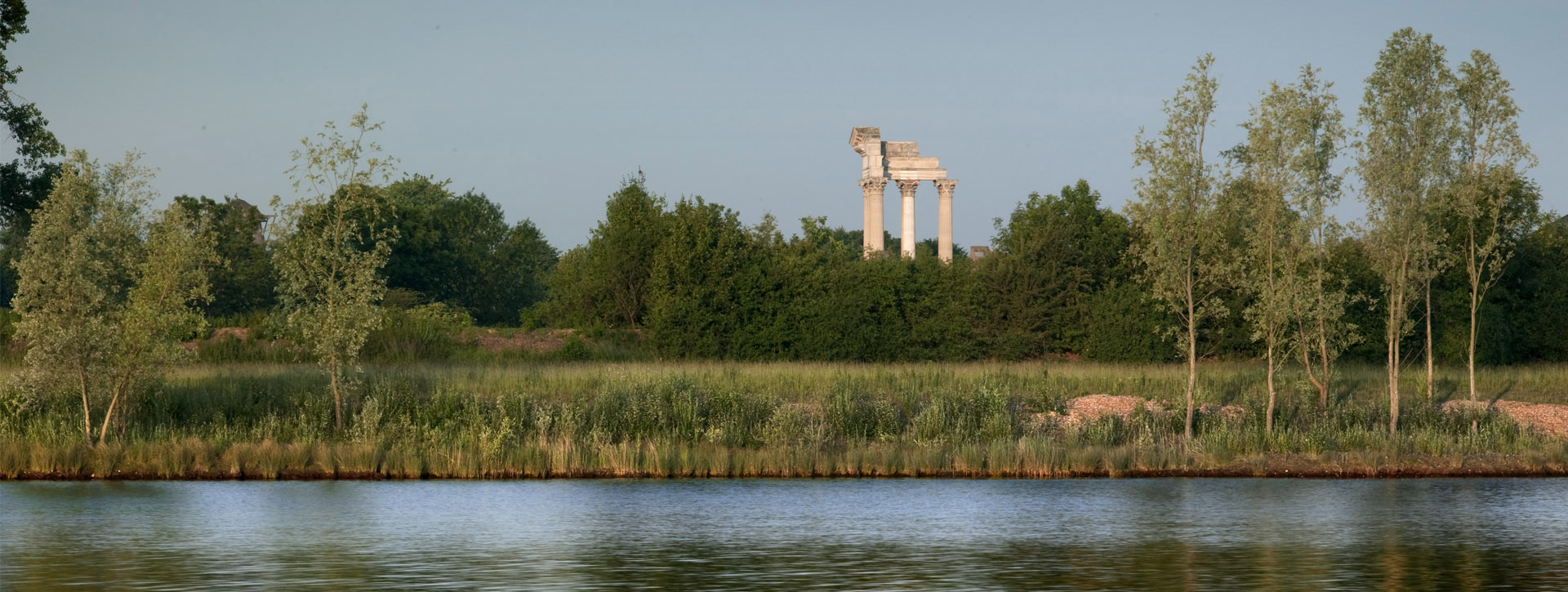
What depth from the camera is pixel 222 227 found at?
72625 mm

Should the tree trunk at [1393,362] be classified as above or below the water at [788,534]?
above

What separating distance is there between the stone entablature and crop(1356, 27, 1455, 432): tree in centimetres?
3422

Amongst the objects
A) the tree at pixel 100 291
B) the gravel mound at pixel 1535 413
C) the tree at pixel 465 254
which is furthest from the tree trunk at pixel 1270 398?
the tree at pixel 465 254

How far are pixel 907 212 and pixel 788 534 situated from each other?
48.3m

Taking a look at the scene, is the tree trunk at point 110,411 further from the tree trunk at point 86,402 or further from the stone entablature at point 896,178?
the stone entablature at point 896,178

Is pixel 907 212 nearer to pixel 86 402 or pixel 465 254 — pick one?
pixel 465 254

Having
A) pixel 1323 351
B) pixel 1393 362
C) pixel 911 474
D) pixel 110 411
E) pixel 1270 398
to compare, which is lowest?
pixel 911 474

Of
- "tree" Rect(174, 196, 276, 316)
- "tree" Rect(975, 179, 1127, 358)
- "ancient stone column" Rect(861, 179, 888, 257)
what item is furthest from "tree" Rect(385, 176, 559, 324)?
"tree" Rect(975, 179, 1127, 358)

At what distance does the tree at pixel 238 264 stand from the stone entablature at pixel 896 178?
26.2m

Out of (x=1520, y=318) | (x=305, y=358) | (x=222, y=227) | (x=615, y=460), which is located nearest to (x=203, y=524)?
(x=615, y=460)

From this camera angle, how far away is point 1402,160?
104ft

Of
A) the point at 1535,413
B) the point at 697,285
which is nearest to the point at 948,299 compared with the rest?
the point at 697,285

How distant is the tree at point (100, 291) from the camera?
93.3 feet

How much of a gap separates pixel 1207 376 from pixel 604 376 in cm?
1617
